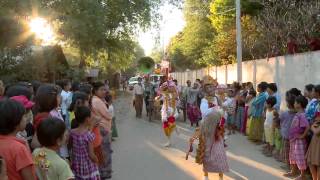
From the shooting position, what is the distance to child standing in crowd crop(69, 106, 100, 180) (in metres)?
5.85

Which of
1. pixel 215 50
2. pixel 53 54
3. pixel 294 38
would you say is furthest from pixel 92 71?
pixel 294 38

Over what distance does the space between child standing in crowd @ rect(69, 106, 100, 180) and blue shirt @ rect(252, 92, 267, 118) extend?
7525 millimetres

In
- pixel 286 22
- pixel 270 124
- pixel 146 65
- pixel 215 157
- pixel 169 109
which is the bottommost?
pixel 215 157

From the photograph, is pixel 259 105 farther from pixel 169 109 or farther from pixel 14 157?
pixel 14 157

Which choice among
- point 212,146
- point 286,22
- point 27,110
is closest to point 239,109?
point 212,146

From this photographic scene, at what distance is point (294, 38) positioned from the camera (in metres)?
22.8

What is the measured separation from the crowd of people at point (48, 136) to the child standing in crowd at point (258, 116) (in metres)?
5.72

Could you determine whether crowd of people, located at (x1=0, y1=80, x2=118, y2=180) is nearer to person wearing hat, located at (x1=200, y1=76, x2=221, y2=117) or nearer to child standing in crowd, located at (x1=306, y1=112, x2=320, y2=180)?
person wearing hat, located at (x1=200, y1=76, x2=221, y2=117)

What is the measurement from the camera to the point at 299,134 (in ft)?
26.8

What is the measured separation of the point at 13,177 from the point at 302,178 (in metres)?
5.81

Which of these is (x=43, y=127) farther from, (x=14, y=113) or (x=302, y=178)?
(x=302, y=178)

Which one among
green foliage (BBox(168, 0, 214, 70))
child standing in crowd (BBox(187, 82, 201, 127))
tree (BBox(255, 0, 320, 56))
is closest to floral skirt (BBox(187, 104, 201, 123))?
child standing in crowd (BBox(187, 82, 201, 127))

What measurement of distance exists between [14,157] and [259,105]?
32.2ft

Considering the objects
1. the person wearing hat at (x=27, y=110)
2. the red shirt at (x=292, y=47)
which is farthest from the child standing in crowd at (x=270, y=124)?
the red shirt at (x=292, y=47)
